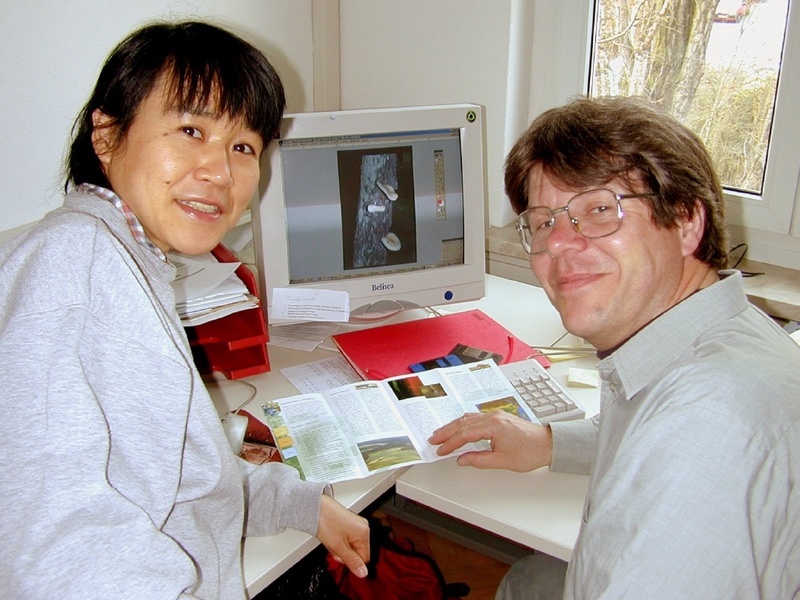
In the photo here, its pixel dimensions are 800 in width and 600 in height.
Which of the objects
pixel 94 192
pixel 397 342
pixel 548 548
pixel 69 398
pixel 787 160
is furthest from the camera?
pixel 787 160

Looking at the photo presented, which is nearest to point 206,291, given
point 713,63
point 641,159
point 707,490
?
point 641,159

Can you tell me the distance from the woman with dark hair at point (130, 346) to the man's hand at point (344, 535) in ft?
0.49

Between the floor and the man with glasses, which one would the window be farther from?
the floor

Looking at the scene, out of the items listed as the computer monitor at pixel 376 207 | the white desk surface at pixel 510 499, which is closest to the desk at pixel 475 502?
the white desk surface at pixel 510 499

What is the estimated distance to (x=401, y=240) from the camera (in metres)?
1.67

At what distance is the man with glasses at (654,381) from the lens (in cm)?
76

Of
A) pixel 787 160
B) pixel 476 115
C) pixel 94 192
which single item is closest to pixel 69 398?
pixel 94 192

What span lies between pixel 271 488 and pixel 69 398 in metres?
0.46

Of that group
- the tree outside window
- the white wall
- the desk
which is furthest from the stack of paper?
the tree outside window

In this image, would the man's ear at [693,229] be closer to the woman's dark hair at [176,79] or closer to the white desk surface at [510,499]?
the white desk surface at [510,499]

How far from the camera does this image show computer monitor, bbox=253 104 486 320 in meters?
1.57

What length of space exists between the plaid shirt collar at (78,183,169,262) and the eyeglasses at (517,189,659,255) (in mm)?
535

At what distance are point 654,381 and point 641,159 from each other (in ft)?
0.98

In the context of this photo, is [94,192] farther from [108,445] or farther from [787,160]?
[787,160]
